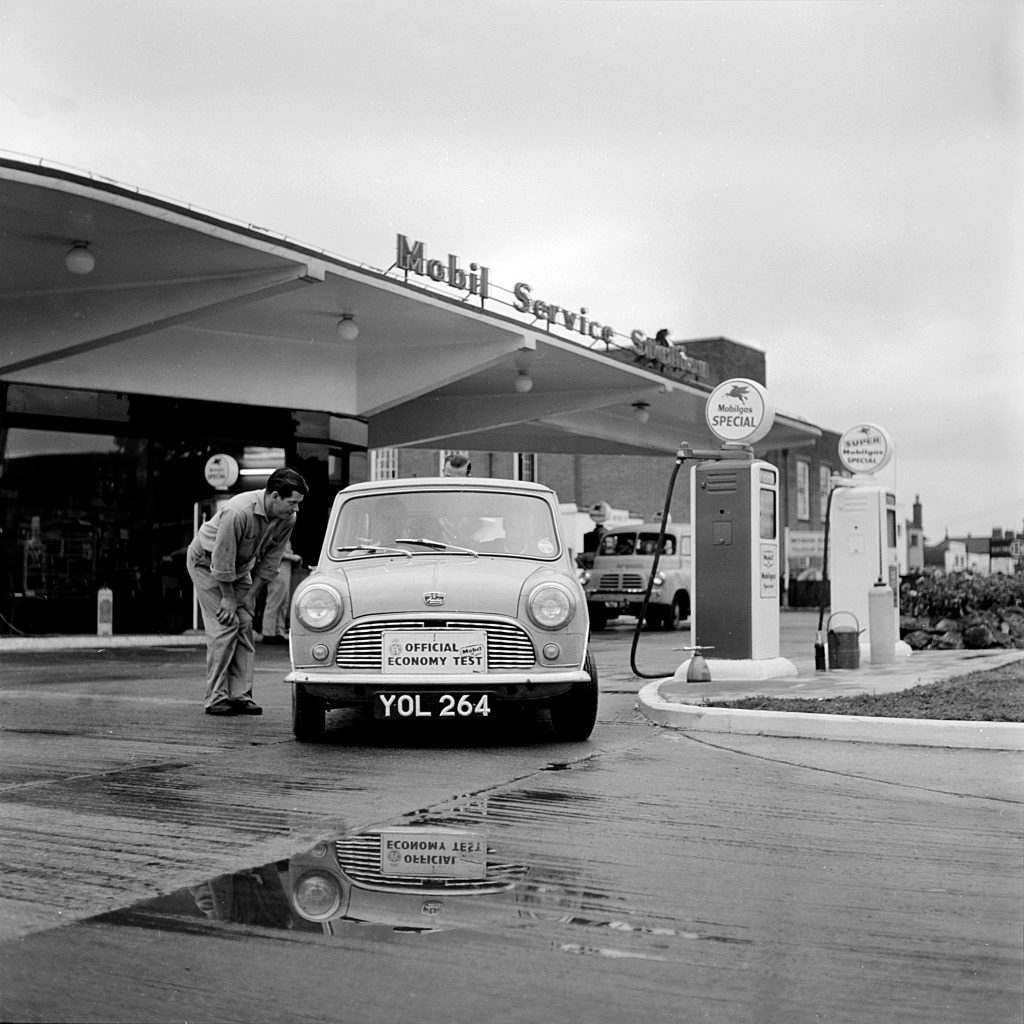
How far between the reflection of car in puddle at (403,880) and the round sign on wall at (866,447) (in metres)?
10.9

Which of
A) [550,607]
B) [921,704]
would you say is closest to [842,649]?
[921,704]

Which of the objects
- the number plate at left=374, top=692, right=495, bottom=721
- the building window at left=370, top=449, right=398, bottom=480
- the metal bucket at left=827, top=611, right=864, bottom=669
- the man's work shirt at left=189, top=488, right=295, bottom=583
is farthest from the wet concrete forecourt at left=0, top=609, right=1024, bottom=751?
the building window at left=370, top=449, right=398, bottom=480

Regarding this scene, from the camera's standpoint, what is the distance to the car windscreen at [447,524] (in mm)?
8672

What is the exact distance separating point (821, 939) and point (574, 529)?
132ft

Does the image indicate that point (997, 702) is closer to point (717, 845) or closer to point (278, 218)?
point (717, 845)

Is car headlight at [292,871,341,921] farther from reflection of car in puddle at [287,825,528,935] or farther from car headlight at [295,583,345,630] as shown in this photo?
car headlight at [295,583,345,630]

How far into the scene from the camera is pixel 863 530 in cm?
1469

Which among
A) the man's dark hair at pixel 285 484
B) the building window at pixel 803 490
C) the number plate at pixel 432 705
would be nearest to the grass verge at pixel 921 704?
the number plate at pixel 432 705

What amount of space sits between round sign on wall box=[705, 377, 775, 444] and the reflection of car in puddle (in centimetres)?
790

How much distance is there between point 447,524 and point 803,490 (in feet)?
Answer: 154

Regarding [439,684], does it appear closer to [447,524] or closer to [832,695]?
[447,524]

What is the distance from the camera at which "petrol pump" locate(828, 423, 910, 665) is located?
1461 cm

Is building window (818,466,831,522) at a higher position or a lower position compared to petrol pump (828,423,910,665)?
higher

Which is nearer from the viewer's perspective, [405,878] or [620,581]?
[405,878]
